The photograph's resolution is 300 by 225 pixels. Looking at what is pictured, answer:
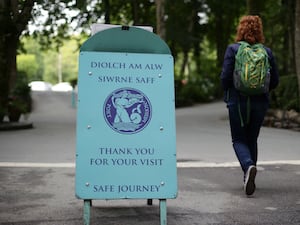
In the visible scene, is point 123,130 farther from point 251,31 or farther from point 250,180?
point 251,31

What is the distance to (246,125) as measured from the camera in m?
5.98

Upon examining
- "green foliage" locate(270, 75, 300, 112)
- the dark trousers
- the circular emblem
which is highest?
the circular emblem

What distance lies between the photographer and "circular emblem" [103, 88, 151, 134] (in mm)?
4352

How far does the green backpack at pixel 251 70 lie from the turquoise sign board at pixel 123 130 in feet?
4.67

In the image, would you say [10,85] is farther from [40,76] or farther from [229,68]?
[40,76]

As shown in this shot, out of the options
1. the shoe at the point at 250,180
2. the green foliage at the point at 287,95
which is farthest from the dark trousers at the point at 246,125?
the green foliage at the point at 287,95

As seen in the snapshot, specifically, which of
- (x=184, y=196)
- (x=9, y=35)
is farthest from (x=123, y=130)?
(x=9, y=35)

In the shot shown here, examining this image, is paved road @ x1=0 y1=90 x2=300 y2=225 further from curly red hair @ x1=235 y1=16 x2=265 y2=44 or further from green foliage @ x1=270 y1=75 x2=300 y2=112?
green foliage @ x1=270 y1=75 x2=300 y2=112

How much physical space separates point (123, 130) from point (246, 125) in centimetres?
205

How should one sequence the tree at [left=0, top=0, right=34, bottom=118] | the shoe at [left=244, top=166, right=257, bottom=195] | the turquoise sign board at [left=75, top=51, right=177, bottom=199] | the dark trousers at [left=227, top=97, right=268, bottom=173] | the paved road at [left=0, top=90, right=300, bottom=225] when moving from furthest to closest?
the tree at [left=0, top=0, right=34, bottom=118]
the dark trousers at [left=227, top=97, right=268, bottom=173]
the shoe at [left=244, top=166, right=257, bottom=195]
the paved road at [left=0, top=90, right=300, bottom=225]
the turquoise sign board at [left=75, top=51, right=177, bottom=199]

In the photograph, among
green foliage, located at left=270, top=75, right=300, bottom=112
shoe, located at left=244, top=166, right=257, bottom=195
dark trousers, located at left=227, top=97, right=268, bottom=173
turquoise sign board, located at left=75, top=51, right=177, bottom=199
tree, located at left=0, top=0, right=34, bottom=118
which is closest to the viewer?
turquoise sign board, located at left=75, top=51, right=177, bottom=199

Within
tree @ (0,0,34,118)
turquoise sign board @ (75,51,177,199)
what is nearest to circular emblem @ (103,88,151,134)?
turquoise sign board @ (75,51,177,199)

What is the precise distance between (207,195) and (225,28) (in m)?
34.0

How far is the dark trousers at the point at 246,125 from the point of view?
585cm
